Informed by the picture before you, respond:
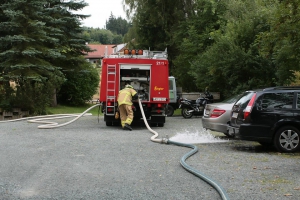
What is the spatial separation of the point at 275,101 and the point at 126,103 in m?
6.43

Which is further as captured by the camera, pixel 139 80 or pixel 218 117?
pixel 139 80

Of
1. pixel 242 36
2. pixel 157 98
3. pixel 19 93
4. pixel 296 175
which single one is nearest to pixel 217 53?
pixel 242 36

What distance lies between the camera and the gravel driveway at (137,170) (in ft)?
20.0

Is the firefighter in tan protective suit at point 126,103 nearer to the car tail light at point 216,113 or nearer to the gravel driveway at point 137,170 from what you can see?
the gravel driveway at point 137,170

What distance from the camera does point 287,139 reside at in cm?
1006

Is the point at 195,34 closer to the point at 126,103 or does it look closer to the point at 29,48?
the point at 29,48

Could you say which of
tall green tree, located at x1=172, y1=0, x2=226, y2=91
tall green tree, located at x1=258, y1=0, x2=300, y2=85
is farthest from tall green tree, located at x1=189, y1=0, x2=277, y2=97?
tall green tree, located at x1=172, y1=0, x2=226, y2=91

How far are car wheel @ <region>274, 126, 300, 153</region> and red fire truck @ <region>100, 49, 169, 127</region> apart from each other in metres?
6.91

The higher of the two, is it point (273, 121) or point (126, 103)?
point (126, 103)

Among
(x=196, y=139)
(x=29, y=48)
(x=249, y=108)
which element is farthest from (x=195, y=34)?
(x=249, y=108)

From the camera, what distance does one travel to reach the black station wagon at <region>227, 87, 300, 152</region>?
10008mm

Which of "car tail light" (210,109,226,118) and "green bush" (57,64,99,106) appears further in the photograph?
"green bush" (57,64,99,106)

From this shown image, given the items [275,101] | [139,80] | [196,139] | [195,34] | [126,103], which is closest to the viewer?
[275,101]

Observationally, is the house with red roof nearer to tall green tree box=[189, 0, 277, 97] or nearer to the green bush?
the green bush
